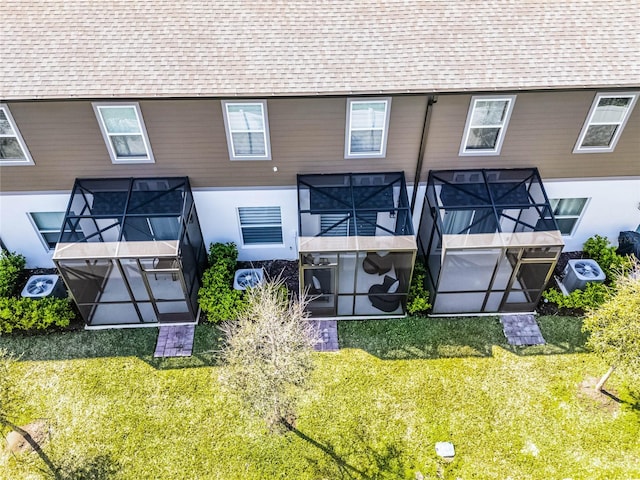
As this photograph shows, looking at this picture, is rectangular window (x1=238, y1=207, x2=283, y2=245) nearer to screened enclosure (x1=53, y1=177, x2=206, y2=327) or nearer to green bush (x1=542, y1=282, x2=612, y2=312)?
screened enclosure (x1=53, y1=177, x2=206, y2=327)

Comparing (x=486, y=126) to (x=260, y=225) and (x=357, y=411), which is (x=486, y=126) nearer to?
(x=260, y=225)

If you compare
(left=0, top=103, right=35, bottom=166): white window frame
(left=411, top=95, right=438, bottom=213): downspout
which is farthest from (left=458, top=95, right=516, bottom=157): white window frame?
(left=0, top=103, right=35, bottom=166): white window frame

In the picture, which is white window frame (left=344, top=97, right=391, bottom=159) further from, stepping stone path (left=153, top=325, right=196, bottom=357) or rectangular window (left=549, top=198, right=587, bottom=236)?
stepping stone path (left=153, top=325, right=196, bottom=357)

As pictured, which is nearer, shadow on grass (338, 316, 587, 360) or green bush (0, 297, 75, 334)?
shadow on grass (338, 316, 587, 360)

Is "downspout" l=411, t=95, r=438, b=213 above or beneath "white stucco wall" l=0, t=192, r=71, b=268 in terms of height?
above

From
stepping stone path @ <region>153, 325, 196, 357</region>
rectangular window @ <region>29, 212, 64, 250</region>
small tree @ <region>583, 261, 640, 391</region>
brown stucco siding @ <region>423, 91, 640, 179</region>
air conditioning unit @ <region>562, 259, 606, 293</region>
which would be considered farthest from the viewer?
rectangular window @ <region>29, 212, 64, 250</region>

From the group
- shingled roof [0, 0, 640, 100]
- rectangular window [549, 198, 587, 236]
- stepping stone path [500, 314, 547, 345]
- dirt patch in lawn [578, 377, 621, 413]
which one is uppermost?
shingled roof [0, 0, 640, 100]

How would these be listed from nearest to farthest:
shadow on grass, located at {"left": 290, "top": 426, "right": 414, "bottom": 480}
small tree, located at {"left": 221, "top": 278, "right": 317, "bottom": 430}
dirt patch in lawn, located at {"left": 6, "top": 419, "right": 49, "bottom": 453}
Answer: small tree, located at {"left": 221, "top": 278, "right": 317, "bottom": 430}
shadow on grass, located at {"left": 290, "top": 426, "right": 414, "bottom": 480}
dirt patch in lawn, located at {"left": 6, "top": 419, "right": 49, "bottom": 453}

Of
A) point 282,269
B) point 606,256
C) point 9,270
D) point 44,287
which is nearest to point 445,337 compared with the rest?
point 282,269
